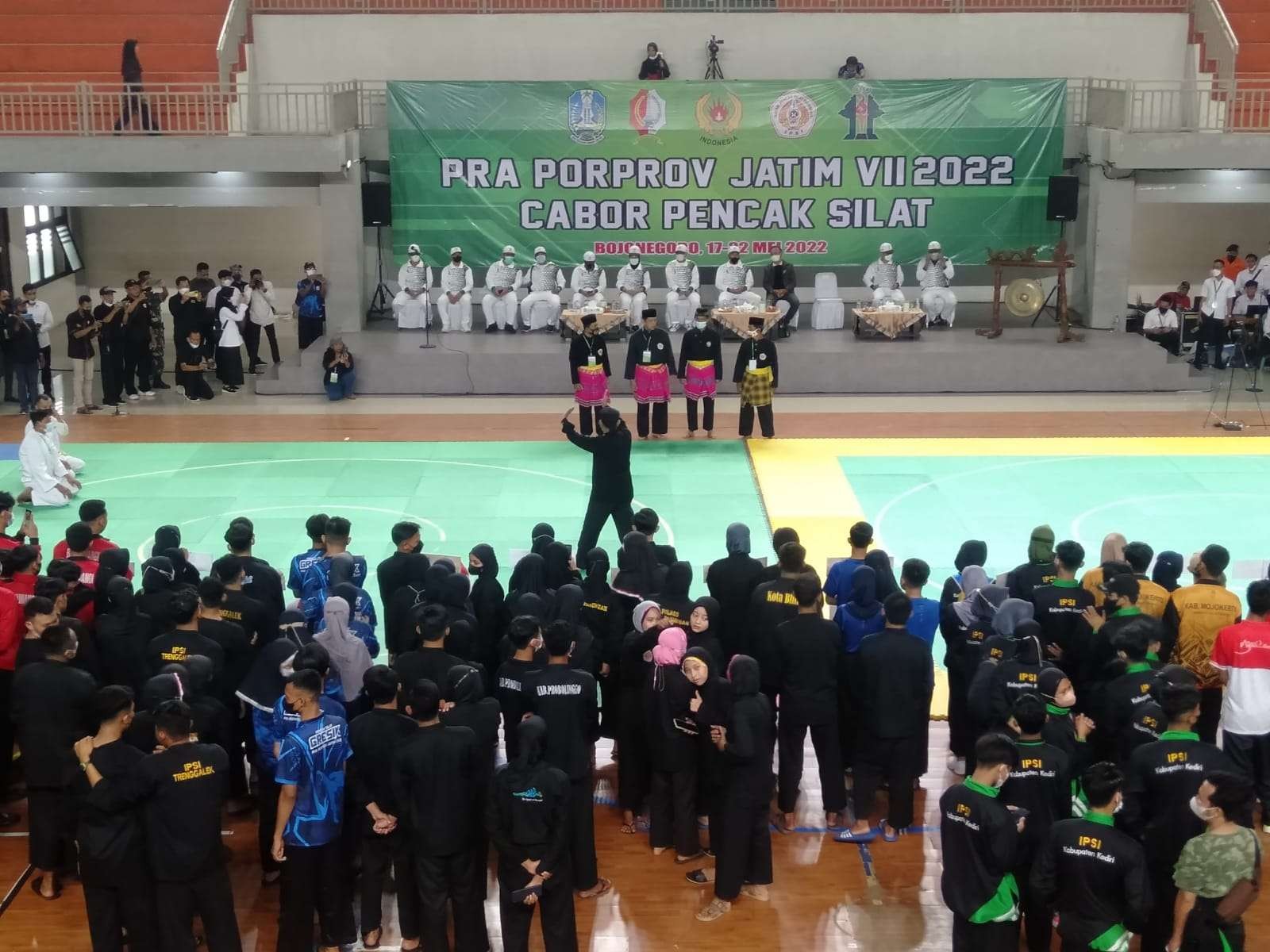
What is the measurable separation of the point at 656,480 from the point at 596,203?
867 cm

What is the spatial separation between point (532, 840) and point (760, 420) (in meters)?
12.8

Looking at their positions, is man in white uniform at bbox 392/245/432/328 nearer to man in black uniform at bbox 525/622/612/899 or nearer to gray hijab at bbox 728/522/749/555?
gray hijab at bbox 728/522/749/555

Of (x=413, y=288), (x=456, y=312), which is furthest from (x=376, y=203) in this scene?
(x=456, y=312)

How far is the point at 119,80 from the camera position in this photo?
26.4m

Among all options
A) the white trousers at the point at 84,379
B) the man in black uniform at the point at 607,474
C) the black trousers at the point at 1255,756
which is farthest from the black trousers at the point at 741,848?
the white trousers at the point at 84,379

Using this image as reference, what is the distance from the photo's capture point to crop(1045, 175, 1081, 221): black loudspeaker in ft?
81.0

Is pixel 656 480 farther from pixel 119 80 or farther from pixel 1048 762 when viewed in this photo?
pixel 119 80

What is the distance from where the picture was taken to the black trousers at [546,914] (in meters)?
7.98

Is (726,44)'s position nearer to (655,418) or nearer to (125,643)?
(655,418)

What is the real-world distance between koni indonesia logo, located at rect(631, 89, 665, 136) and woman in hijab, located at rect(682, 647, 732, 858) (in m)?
17.5

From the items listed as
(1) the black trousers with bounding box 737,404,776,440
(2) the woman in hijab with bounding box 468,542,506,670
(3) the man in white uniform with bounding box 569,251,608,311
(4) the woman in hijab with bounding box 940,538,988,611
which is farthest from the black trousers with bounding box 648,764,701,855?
(3) the man in white uniform with bounding box 569,251,608,311

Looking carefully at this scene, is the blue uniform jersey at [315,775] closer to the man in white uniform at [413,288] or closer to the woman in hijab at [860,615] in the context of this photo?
the woman in hijab at [860,615]

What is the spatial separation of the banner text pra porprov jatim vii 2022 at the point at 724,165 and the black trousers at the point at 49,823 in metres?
17.6

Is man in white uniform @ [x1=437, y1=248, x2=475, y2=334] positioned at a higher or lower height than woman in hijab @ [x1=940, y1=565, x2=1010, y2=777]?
higher
